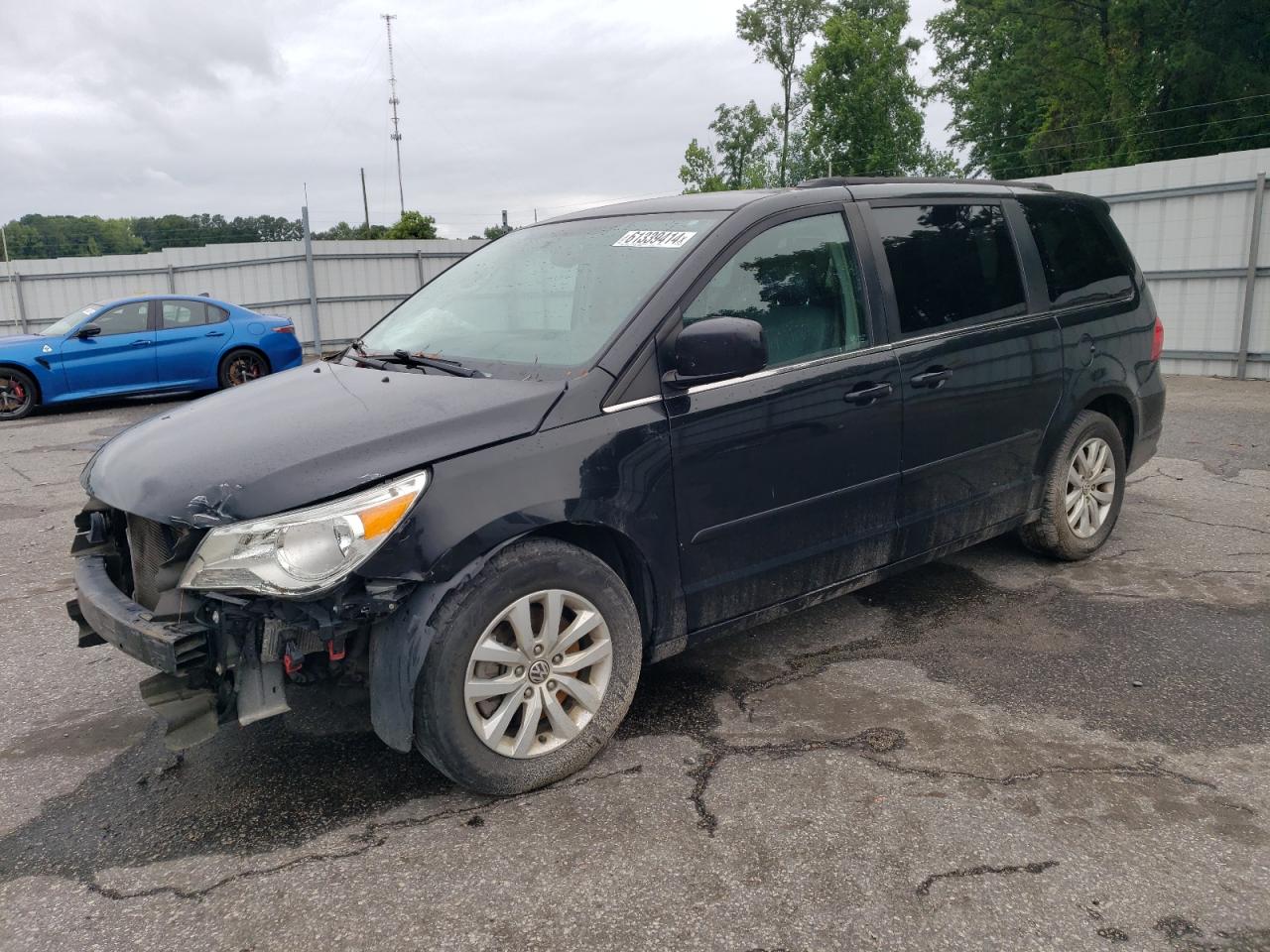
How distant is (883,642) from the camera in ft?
13.6

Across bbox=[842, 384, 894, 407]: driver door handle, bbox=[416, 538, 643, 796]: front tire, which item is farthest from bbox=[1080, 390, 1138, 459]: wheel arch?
bbox=[416, 538, 643, 796]: front tire

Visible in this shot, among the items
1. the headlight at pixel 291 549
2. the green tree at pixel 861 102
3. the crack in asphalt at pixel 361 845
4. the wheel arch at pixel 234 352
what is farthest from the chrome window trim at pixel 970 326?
the green tree at pixel 861 102

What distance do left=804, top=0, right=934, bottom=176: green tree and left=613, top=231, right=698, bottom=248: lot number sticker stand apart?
41.5 metres

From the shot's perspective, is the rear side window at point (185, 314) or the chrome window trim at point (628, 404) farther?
the rear side window at point (185, 314)

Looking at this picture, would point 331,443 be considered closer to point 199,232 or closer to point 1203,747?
point 1203,747

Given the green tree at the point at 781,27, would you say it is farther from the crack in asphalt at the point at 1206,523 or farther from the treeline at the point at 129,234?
the crack in asphalt at the point at 1206,523

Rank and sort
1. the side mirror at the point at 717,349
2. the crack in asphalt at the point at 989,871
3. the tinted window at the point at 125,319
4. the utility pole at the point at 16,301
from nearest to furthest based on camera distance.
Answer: the crack in asphalt at the point at 989,871
the side mirror at the point at 717,349
the tinted window at the point at 125,319
the utility pole at the point at 16,301

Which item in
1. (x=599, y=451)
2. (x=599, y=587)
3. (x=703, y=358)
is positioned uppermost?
(x=703, y=358)

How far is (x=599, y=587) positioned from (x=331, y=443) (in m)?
0.89

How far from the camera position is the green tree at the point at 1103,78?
2989 cm

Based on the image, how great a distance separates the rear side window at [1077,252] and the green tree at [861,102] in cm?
3966

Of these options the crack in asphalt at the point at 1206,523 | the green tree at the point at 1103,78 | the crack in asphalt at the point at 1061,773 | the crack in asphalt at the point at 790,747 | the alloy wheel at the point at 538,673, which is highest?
the green tree at the point at 1103,78

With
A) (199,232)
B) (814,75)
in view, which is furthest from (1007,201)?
(814,75)

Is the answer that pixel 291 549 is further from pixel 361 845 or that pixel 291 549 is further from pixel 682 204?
pixel 682 204
